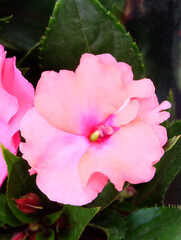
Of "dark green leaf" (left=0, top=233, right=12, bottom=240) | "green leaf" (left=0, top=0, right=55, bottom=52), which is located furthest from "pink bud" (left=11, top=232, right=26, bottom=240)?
"green leaf" (left=0, top=0, right=55, bottom=52)

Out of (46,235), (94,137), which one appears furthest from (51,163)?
(46,235)

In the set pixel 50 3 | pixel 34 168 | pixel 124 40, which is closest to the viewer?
pixel 34 168

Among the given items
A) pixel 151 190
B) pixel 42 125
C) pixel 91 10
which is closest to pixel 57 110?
pixel 42 125

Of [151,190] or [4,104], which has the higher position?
[4,104]

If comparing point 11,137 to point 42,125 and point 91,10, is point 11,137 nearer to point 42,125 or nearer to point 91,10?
point 42,125

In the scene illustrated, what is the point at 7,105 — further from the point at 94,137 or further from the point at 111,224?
the point at 111,224

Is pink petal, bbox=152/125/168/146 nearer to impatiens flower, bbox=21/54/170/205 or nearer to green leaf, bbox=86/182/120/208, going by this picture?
impatiens flower, bbox=21/54/170/205
